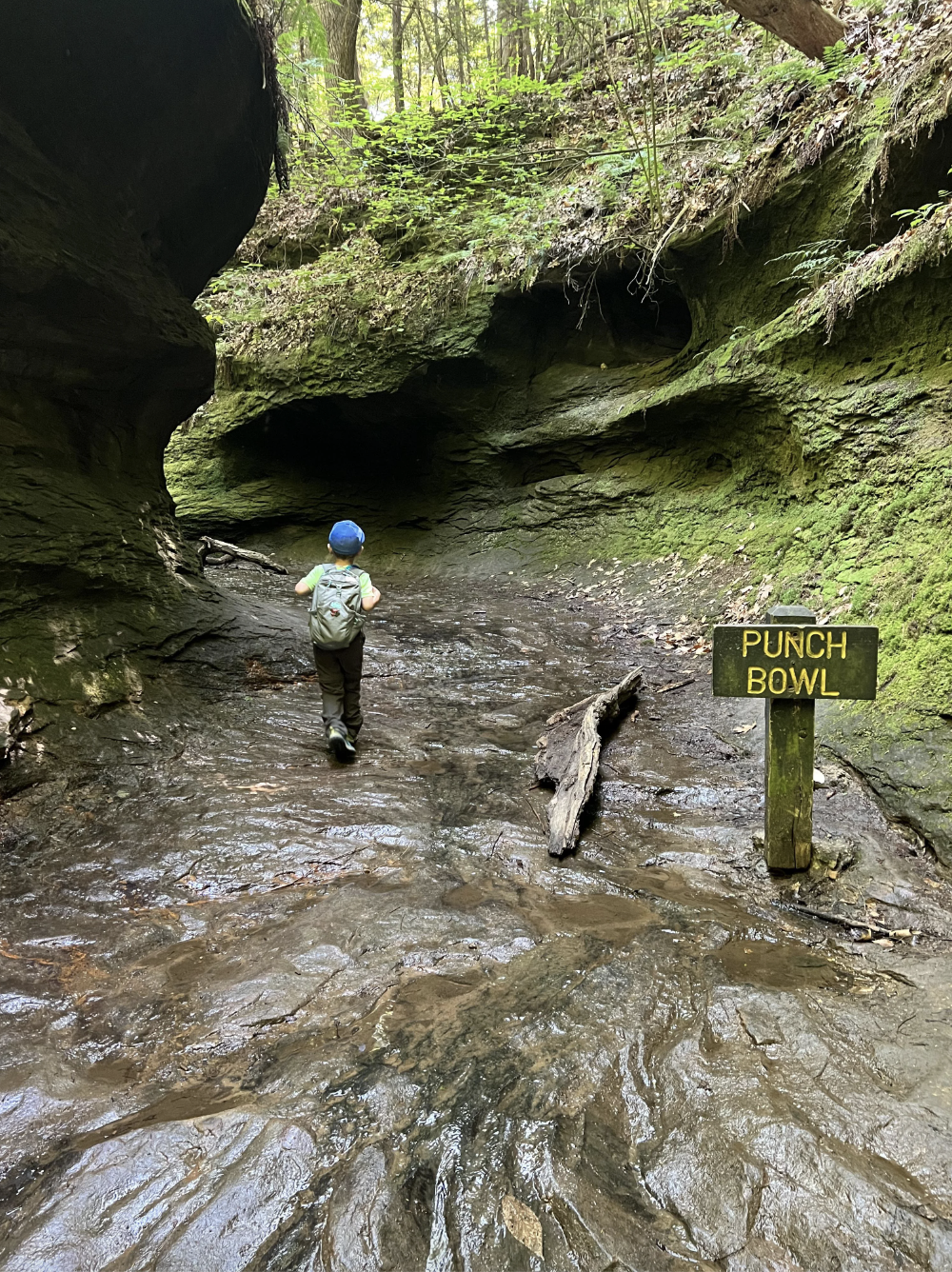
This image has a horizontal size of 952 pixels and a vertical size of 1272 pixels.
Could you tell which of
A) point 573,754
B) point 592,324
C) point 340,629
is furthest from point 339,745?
point 592,324

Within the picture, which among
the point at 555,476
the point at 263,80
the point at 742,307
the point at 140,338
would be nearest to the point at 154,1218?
the point at 140,338

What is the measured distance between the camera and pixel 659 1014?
2.30 meters

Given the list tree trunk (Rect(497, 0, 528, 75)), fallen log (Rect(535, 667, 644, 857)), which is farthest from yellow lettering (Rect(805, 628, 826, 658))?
tree trunk (Rect(497, 0, 528, 75))

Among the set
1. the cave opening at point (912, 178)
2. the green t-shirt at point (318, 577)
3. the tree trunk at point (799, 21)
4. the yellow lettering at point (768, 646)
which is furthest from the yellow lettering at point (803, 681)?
the tree trunk at point (799, 21)

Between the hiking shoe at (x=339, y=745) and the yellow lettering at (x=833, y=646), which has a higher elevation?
the yellow lettering at (x=833, y=646)

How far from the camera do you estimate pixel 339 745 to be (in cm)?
486

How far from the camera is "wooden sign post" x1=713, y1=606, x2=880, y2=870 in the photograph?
3.13 meters

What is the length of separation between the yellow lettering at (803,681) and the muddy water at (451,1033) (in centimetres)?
93

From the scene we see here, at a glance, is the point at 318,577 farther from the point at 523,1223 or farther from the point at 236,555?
the point at 236,555

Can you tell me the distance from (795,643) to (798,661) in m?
0.09

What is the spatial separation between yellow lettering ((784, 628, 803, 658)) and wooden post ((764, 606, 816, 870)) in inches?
4.2

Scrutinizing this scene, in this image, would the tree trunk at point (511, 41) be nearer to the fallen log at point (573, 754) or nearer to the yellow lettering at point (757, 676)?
the fallen log at point (573, 754)

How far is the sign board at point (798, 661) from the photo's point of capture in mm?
3133

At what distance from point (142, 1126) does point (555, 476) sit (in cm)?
1130
